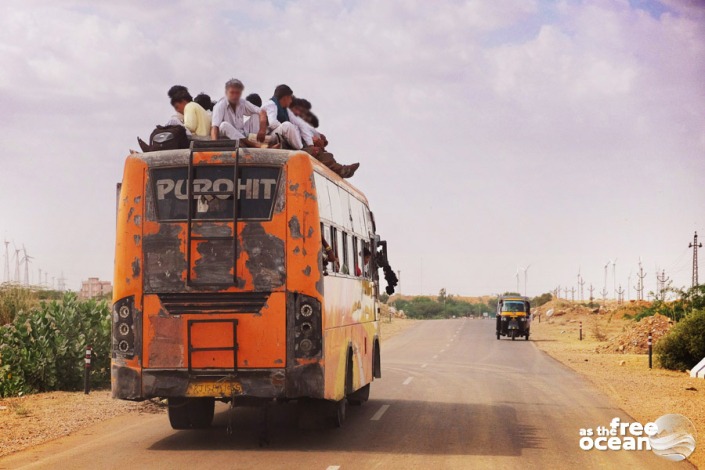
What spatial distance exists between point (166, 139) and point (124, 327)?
257cm

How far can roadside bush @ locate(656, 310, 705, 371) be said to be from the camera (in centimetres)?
3017

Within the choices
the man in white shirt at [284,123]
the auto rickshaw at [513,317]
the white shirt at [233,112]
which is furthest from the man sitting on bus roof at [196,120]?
the auto rickshaw at [513,317]

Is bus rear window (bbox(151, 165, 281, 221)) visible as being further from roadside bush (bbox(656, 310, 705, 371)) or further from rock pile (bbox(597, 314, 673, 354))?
rock pile (bbox(597, 314, 673, 354))

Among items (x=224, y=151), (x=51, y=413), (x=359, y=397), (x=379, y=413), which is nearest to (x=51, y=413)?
(x=51, y=413)

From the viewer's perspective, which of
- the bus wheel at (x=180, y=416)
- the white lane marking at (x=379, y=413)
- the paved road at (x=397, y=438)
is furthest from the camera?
the white lane marking at (x=379, y=413)

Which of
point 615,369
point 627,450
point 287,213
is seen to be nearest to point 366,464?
point 287,213

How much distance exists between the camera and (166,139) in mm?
12766

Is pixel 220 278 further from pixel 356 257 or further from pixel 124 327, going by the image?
pixel 356 257

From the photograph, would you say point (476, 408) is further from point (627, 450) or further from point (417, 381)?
point (417, 381)

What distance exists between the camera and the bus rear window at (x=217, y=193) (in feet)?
39.9

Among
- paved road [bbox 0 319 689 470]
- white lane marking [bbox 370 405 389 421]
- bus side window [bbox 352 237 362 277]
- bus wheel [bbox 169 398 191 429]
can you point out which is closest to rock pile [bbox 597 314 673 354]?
paved road [bbox 0 319 689 470]

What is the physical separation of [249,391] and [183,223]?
2282 mm

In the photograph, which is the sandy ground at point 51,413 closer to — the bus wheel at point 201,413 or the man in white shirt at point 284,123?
the bus wheel at point 201,413

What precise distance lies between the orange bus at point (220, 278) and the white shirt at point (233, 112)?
50.2 inches
